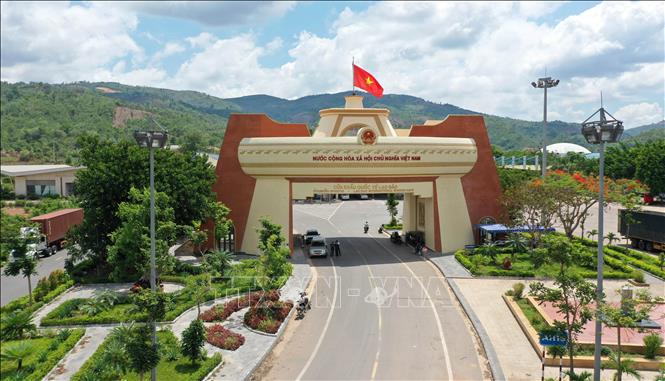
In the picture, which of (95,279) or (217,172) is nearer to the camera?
(95,279)

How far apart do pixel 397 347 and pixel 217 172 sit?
833 inches

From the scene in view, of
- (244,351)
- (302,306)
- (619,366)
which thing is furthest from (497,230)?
(244,351)

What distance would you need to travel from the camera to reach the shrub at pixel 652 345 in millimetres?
17391

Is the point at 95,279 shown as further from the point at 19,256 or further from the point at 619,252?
the point at 619,252

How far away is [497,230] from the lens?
113ft

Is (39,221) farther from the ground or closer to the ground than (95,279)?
farther from the ground

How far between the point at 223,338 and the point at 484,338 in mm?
10039

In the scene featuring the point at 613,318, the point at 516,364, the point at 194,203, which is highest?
the point at 194,203

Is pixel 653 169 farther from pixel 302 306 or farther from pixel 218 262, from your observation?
pixel 218 262

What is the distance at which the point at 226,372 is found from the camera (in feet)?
54.9

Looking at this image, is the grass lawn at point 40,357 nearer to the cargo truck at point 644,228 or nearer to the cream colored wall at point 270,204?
the cream colored wall at point 270,204

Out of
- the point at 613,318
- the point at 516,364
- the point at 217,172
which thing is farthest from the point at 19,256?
the point at 613,318

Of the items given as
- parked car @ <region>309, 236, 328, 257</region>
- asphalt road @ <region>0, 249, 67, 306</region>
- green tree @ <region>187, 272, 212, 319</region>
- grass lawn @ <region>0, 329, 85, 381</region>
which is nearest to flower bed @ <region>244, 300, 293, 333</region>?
green tree @ <region>187, 272, 212, 319</region>

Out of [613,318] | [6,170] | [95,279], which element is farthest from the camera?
[6,170]
